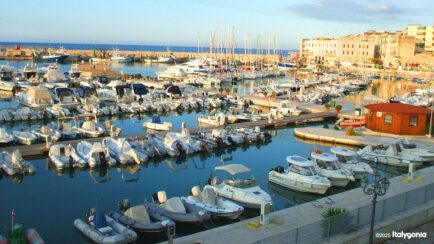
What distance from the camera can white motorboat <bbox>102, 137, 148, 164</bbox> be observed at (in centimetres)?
2481

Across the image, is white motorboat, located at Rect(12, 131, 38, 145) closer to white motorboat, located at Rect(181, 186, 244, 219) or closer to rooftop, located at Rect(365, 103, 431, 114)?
white motorboat, located at Rect(181, 186, 244, 219)

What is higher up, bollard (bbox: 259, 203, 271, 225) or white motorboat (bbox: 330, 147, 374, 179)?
bollard (bbox: 259, 203, 271, 225)

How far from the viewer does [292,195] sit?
20719 mm

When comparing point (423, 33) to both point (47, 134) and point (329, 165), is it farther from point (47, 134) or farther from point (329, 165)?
point (47, 134)

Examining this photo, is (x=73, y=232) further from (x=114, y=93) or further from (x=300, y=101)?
(x=300, y=101)

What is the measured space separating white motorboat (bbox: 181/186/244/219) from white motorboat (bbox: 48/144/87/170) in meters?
9.16

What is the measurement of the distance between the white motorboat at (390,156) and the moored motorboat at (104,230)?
16.3 meters

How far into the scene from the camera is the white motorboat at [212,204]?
1662cm

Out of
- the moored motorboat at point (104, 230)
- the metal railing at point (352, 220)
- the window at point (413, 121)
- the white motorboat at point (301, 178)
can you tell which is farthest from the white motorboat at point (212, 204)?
the window at point (413, 121)

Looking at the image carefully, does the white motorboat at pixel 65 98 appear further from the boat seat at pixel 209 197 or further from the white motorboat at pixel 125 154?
the boat seat at pixel 209 197

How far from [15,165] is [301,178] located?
14.2 metres

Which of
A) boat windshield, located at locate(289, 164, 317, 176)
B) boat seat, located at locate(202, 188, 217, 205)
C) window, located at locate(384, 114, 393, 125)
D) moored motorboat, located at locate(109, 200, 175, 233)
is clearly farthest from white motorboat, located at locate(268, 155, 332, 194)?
window, located at locate(384, 114, 393, 125)

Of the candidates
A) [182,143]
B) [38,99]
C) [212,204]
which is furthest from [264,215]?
[38,99]

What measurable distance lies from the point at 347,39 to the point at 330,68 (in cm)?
2061
